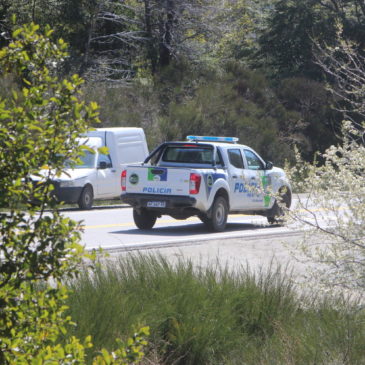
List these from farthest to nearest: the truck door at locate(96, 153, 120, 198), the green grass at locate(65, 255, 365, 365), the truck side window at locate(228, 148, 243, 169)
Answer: the truck door at locate(96, 153, 120, 198) < the truck side window at locate(228, 148, 243, 169) < the green grass at locate(65, 255, 365, 365)

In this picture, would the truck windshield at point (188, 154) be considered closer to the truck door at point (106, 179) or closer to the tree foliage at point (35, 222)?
the truck door at point (106, 179)

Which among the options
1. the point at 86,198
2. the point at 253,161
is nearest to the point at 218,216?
the point at 253,161

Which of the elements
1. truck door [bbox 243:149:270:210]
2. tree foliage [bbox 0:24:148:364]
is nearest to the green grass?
tree foliage [bbox 0:24:148:364]

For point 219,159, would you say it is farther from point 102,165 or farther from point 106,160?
point 106,160

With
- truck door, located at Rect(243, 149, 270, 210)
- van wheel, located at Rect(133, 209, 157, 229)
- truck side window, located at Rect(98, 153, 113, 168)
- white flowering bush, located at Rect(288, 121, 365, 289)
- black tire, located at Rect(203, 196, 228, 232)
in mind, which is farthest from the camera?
truck side window, located at Rect(98, 153, 113, 168)

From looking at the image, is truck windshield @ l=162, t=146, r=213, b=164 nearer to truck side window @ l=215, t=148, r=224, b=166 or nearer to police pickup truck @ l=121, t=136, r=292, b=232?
police pickup truck @ l=121, t=136, r=292, b=232

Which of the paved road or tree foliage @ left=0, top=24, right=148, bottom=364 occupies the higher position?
tree foliage @ left=0, top=24, right=148, bottom=364

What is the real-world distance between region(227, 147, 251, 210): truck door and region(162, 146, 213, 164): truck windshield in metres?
0.50

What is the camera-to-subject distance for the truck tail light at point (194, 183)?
→ 16.8 m

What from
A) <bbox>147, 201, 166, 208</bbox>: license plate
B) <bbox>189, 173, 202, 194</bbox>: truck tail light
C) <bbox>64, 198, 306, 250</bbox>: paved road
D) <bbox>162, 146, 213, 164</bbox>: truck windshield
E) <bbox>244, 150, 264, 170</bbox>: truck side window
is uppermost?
<bbox>162, 146, 213, 164</bbox>: truck windshield

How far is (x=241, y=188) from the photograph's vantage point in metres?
18.2

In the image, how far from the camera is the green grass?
20.7ft

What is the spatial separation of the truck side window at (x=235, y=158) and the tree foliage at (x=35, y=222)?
14530 millimetres

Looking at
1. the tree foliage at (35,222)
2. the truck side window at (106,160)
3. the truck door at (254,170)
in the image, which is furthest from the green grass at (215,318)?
the truck side window at (106,160)
